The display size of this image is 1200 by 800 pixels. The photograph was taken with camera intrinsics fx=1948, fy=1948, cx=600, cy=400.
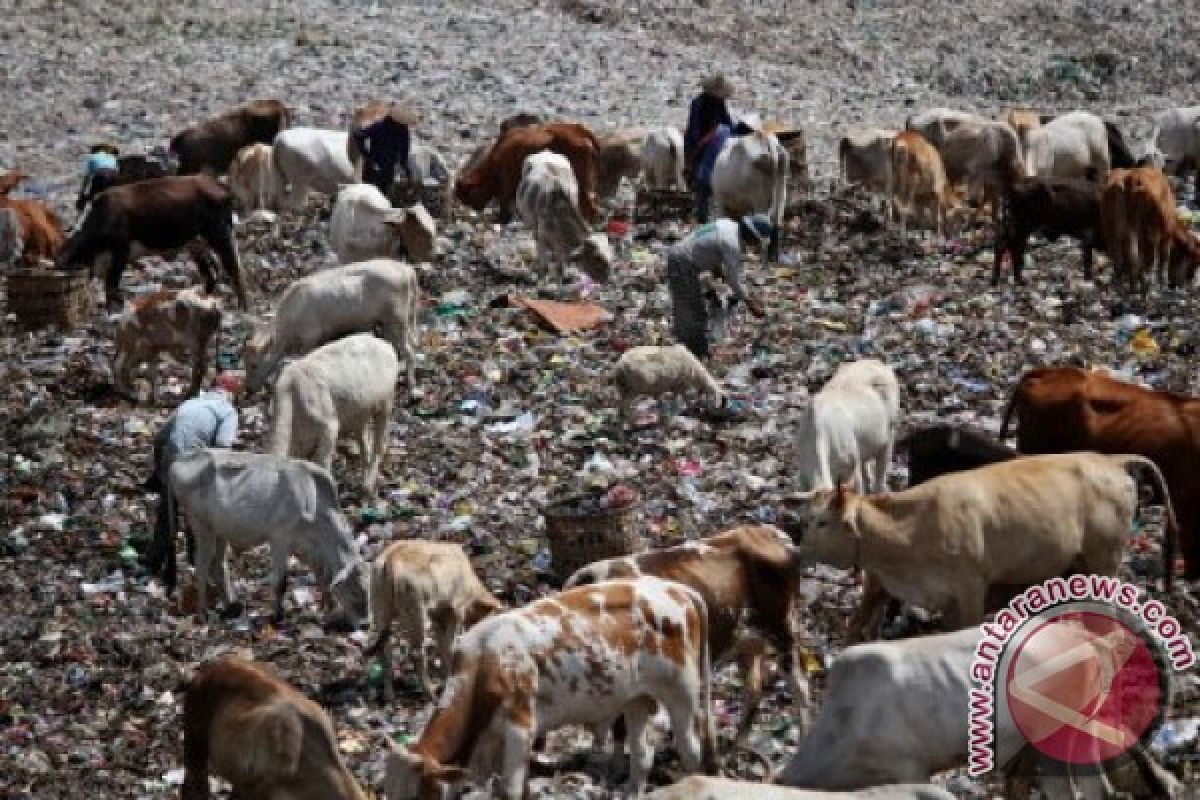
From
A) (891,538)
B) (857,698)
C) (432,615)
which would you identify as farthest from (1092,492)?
(432,615)

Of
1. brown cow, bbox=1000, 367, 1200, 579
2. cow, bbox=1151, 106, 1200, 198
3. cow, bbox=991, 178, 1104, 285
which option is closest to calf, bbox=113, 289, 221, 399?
brown cow, bbox=1000, 367, 1200, 579

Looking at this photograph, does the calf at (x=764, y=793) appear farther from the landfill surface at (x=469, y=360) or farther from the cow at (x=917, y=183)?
the cow at (x=917, y=183)

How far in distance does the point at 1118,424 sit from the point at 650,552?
301 centimetres

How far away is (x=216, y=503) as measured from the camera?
1047 centimetres

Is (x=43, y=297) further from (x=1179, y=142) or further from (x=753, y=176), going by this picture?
(x=1179, y=142)

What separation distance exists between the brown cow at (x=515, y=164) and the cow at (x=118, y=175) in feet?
10.4

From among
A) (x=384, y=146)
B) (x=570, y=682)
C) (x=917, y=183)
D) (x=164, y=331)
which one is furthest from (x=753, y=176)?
(x=570, y=682)

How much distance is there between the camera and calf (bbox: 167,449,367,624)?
10.4 meters

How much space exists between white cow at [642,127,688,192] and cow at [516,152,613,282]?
347cm

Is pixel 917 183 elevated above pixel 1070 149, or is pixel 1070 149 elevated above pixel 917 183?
pixel 1070 149

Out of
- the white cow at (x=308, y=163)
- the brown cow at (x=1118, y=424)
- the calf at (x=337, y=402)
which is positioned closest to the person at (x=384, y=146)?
the white cow at (x=308, y=163)

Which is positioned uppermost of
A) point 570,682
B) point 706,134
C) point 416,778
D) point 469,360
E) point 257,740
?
point 706,134

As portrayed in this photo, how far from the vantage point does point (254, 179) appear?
2055cm

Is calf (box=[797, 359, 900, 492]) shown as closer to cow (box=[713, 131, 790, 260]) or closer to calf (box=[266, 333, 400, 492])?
calf (box=[266, 333, 400, 492])
